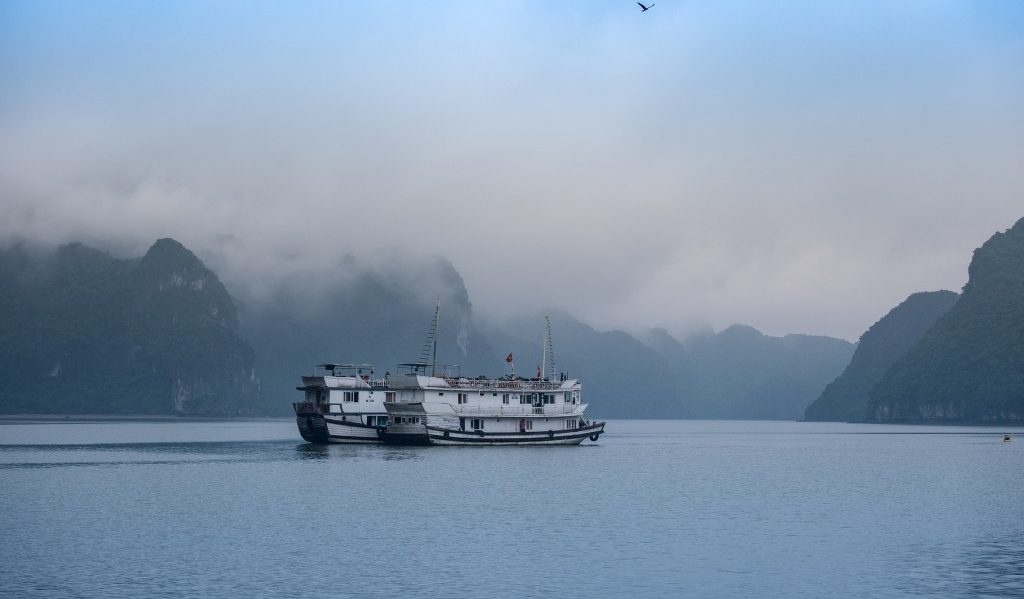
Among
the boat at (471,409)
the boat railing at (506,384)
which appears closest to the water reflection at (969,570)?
the boat at (471,409)

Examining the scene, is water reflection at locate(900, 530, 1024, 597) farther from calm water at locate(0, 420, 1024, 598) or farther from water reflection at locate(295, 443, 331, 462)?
water reflection at locate(295, 443, 331, 462)

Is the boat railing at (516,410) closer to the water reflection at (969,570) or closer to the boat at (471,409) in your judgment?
the boat at (471,409)

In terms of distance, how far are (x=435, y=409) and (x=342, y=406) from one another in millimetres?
11383

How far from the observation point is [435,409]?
122250mm

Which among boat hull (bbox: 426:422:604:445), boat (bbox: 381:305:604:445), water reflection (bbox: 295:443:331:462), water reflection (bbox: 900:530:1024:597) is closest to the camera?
water reflection (bbox: 900:530:1024:597)

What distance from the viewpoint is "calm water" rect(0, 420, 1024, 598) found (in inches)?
1746

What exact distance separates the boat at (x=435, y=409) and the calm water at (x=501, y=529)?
12.5 metres

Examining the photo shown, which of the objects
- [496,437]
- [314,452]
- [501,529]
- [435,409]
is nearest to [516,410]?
[496,437]

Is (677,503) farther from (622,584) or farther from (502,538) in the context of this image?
(622,584)

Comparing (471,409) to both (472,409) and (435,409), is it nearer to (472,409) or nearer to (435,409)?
(472,409)

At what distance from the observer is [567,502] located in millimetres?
73000

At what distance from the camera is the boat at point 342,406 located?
124812 millimetres

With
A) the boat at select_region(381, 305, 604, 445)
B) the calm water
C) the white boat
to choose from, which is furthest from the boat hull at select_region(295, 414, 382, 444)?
the calm water

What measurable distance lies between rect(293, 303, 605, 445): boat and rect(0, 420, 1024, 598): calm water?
492 inches
